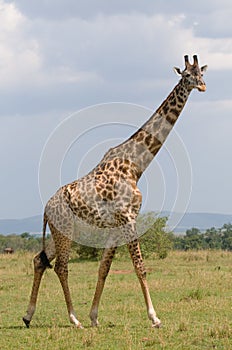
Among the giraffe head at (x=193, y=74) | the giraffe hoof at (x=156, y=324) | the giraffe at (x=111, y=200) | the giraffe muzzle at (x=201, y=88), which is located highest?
the giraffe head at (x=193, y=74)

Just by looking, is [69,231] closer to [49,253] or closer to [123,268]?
[49,253]

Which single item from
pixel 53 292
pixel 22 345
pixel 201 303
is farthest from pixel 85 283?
pixel 22 345

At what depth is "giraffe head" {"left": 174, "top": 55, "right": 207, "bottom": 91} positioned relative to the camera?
8.76 meters

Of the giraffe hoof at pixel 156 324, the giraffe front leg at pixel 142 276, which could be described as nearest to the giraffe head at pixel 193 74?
the giraffe front leg at pixel 142 276

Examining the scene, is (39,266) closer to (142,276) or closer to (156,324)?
(142,276)

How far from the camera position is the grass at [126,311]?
25.2ft

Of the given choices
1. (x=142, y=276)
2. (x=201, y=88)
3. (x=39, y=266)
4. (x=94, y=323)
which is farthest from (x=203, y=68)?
(x=94, y=323)

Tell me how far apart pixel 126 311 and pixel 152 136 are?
3023 millimetres

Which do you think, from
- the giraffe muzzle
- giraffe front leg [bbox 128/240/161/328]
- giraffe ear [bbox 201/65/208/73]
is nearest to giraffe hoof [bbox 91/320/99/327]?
giraffe front leg [bbox 128/240/161/328]

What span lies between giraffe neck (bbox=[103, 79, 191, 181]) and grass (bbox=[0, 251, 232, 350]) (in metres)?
2.22

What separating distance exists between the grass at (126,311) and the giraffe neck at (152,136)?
2.22 m

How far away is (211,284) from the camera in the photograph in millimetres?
13992

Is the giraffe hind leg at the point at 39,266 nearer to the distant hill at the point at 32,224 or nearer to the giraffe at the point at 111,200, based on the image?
the giraffe at the point at 111,200

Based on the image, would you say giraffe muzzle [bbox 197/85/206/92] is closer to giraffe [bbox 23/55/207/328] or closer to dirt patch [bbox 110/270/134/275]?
giraffe [bbox 23/55/207/328]
